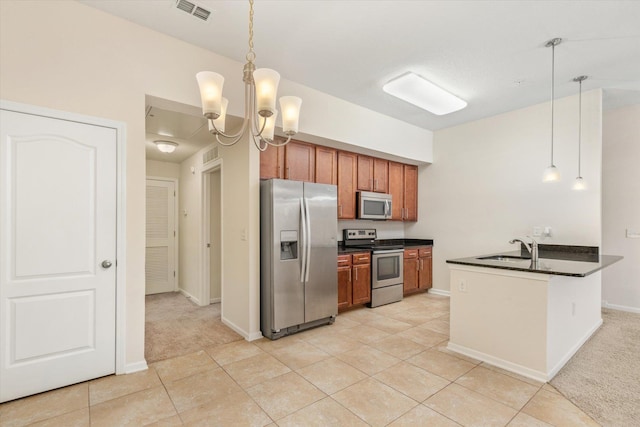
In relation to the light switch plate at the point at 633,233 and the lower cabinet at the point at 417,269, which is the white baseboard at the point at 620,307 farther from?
the lower cabinet at the point at 417,269

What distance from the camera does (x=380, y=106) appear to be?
448cm

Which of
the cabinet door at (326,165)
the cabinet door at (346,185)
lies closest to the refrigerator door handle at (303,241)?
the cabinet door at (326,165)

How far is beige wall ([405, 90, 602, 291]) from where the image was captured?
4059mm

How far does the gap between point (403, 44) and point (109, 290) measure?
3.36 metres

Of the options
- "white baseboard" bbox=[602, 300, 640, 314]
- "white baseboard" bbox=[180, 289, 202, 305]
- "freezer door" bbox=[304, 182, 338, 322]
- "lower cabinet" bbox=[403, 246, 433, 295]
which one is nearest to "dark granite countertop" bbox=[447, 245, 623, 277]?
"white baseboard" bbox=[602, 300, 640, 314]

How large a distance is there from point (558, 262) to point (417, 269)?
241cm

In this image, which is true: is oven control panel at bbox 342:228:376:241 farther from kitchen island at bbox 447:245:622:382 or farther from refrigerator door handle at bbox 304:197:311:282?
kitchen island at bbox 447:245:622:382

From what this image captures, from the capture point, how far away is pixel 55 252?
7.88 ft

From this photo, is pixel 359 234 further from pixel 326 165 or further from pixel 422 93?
pixel 422 93

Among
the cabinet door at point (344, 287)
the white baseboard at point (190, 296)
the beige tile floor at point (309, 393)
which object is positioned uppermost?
the cabinet door at point (344, 287)

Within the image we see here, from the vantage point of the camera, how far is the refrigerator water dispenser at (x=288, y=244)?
3508mm

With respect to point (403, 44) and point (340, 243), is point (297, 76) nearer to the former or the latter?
point (403, 44)

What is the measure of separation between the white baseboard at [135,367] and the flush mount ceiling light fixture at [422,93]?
3.74m

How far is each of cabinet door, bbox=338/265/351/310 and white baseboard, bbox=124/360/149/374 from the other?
2355mm
